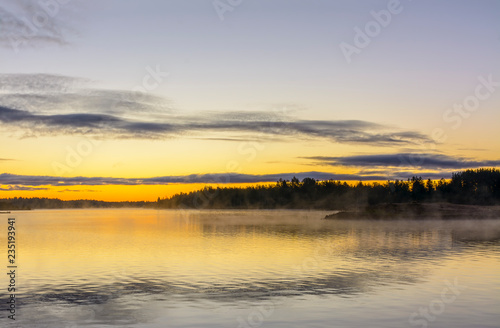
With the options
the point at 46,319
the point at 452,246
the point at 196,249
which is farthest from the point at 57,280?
the point at 452,246

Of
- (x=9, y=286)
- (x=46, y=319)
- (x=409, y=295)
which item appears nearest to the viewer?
(x=46, y=319)

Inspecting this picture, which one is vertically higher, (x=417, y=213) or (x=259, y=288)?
(x=259, y=288)

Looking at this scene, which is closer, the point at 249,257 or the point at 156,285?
the point at 156,285

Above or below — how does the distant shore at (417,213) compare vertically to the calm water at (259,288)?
below

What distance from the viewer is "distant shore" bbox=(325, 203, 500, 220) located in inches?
6767

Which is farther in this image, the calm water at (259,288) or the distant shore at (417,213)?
the distant shore at (417,213)

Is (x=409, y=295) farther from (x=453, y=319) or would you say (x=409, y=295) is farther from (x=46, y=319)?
(x=46, y=319)

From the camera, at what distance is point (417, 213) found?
6796 inches

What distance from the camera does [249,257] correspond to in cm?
5478

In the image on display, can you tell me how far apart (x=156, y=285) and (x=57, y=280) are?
8310mm

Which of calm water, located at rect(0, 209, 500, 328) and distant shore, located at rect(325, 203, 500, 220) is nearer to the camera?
calm water, located at rect(0, 209, 500, 328)

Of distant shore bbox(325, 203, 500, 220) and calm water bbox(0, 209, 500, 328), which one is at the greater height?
calm water bbox(0, 209, 500, 328)

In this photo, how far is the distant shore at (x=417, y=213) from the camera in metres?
172

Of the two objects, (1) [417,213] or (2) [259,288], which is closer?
(2) [259,288]
